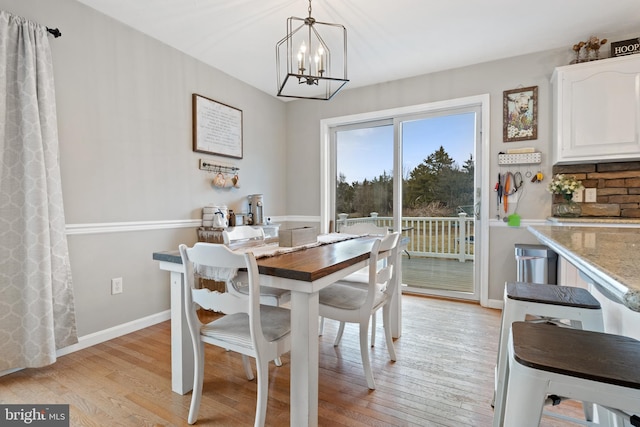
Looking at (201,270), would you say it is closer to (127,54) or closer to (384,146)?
(127,54)

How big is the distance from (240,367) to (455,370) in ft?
4.43

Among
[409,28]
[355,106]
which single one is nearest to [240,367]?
[409,28]

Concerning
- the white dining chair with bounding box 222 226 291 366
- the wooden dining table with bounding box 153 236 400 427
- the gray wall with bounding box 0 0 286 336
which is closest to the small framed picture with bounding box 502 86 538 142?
the wooden dining table with bounding box 153 236 400 427

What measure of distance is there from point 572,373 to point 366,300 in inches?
42.8

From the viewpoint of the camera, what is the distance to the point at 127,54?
2.50m

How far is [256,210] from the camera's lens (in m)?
3.55

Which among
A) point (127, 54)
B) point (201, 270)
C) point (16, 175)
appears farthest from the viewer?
point (127, 54)

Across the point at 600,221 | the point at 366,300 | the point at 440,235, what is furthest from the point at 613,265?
the point at 440,235

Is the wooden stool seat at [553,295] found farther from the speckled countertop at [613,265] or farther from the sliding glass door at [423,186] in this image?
the sliding glass door at [423,186]

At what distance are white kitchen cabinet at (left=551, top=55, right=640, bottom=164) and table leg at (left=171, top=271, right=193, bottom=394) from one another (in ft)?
10.4

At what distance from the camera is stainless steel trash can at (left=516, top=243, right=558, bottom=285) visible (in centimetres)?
275

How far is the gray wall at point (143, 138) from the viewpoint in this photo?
2201mm

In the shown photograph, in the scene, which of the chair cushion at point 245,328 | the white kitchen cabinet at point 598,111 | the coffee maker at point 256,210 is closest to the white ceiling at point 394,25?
the white kitchen cabinet at point 598,111

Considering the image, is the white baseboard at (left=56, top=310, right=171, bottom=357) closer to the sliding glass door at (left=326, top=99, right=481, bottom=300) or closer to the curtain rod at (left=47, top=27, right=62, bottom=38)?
the curtain rod at (left=47, top=27, right=62, bottom=38)
